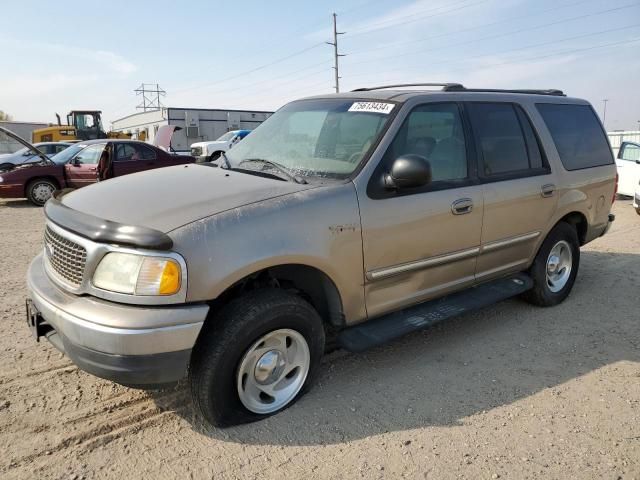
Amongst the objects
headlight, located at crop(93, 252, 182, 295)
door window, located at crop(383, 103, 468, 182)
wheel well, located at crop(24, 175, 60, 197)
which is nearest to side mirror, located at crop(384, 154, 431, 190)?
door window, located at crop(383, 103, 468, 182)

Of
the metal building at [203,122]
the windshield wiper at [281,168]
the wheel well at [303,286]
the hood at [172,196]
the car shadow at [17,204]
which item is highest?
the metal building at [203,122]

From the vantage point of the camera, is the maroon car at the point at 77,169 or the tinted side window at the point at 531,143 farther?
the maroon car at the point at 77,169

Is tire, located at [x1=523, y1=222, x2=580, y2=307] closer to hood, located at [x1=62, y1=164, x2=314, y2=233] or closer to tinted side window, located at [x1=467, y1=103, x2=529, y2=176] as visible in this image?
tinted side window, located at [x1=467, y1=103, x2=529, y2=176]

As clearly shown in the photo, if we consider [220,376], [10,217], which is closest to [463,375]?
[220,376]

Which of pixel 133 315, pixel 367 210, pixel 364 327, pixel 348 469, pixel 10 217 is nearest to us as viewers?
pixel 133 315

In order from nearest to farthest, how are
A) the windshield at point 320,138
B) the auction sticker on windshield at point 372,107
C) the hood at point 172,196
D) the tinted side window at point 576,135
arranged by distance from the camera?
the hood at point 172,196 < the windshield at point 320,138 < the auction sticker on windshield at point 372,107 < the tinted side window at point 576,135

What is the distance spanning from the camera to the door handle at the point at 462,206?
3574 mm

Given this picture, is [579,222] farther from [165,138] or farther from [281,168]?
[165,138]

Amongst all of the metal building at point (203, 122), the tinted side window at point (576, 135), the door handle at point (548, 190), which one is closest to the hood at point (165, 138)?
the metal building at point (203, 122)

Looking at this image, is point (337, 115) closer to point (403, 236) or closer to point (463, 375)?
point (403, 236)

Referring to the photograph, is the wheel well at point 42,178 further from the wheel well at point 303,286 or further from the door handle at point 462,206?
the door handle at point 462,206

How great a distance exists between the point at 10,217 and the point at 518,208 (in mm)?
9872

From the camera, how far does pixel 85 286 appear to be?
8.27 ft

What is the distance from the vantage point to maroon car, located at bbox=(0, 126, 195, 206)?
1154 centimetres
